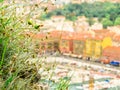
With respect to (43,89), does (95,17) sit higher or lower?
lower

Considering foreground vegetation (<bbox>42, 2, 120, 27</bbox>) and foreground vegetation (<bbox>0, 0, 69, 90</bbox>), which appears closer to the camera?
Result: foreground vegetation (<bbox>0, 0, 69, 90</bbox>)

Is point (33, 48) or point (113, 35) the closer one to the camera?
point (33, 48)

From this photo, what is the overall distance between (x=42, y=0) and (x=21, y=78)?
17cm

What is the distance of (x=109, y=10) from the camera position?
20.6 m

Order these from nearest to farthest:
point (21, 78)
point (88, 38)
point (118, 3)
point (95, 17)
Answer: point (21, 78) → point (88, 38) → point (118, 3) → point (95, 17)

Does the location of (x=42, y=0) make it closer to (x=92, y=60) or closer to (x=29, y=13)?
(x=29, y=13)

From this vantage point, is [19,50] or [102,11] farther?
[102,11]

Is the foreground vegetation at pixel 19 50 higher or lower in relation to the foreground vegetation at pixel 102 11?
higher

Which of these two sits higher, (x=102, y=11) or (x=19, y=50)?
(x=19, y=50)

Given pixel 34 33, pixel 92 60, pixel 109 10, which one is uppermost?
pixel 34 33

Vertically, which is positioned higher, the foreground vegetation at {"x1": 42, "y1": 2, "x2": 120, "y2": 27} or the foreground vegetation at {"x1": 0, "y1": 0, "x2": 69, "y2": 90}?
the foreground vegetation at {"x1": 0, "y1": 0, "x2": 69, "y2": 90}

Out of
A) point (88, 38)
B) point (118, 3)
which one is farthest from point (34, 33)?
point (118, 3)

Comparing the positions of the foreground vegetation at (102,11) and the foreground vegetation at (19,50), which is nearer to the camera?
the foreground vegetation at (19,50)

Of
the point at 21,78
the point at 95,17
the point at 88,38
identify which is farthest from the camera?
the point at 95,17
